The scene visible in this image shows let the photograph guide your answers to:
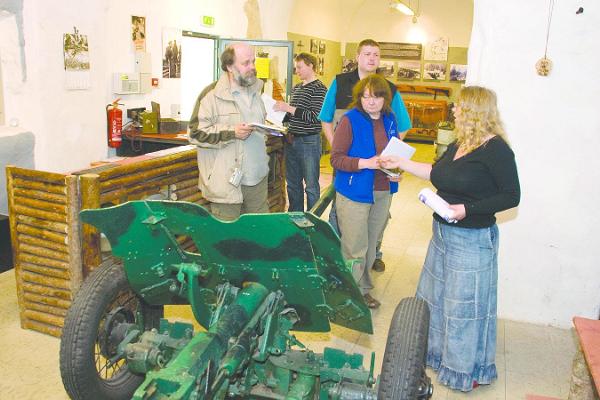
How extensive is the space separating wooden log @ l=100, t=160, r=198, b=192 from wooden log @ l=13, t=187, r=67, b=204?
0.30 m

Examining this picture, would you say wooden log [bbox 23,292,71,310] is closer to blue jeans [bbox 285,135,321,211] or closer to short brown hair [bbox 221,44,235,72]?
short brown hair [bbox 221,44,235,72]

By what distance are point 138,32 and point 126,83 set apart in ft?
2.27

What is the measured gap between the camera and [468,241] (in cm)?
331

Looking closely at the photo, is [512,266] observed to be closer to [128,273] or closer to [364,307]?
[364,307]

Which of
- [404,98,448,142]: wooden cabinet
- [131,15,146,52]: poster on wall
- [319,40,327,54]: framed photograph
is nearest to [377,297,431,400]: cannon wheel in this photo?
[131,15,146,52]: poster on wall

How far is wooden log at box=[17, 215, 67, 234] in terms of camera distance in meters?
3.79

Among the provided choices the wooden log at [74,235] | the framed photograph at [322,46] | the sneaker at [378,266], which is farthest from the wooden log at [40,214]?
the framed photograph at [322,46]

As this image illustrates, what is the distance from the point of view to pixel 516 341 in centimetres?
420

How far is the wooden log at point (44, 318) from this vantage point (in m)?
3.95

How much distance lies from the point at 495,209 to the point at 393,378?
1298mm

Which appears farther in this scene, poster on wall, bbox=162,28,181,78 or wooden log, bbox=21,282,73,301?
poster on wall, bbox=162,28,181,78

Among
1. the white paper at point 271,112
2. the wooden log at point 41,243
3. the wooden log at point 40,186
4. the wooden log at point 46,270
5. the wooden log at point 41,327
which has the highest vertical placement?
the white paper at point 271,112

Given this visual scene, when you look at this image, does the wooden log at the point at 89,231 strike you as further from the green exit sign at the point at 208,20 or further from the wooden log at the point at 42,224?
the green exit sign at the point at 208,20

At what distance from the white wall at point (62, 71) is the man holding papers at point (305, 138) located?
6.51 feet
